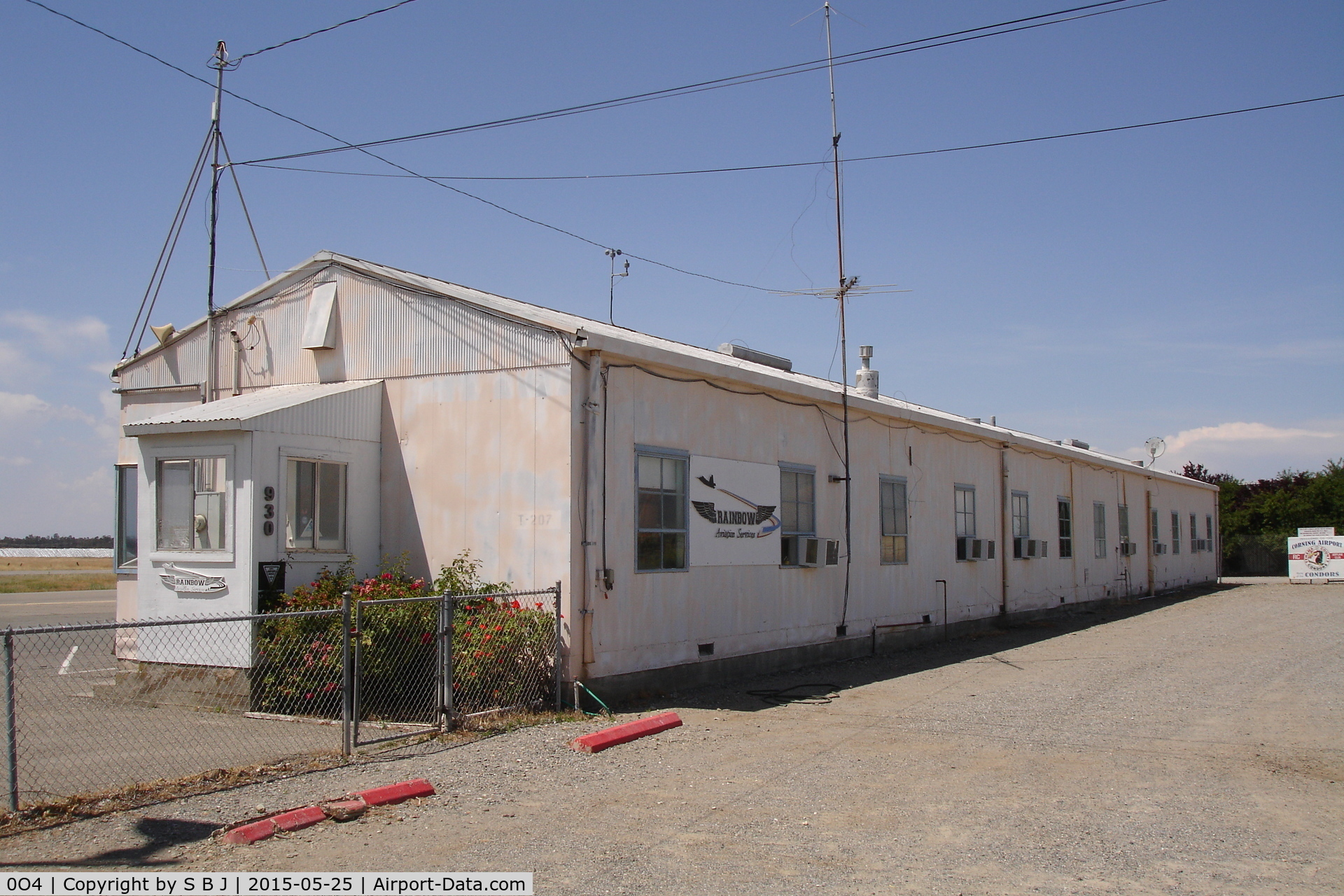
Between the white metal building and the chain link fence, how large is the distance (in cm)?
42

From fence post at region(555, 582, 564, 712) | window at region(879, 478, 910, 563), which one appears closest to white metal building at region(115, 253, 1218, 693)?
fence post at region(555, 582, 564, 712)

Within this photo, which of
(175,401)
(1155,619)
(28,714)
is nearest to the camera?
(28,714)

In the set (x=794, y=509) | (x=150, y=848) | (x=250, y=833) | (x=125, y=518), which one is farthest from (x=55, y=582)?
(x=250, y=833)

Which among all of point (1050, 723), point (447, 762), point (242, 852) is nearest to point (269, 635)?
point (447, 762)

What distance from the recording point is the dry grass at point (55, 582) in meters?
35.7

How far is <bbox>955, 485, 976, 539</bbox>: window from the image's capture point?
18203mm

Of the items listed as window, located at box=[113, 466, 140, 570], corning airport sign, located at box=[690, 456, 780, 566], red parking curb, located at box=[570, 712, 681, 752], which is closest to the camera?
red parking curb, located at box=[570, 712, 681, 752]

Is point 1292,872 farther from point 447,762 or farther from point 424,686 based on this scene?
point 424,686

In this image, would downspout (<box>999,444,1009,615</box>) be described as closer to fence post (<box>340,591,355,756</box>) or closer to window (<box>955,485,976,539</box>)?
window (<box>955,485,976,539</box>)

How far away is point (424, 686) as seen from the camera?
9898mm

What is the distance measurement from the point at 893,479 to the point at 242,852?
1202cm

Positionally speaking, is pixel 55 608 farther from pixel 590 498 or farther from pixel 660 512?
pixel 590 498

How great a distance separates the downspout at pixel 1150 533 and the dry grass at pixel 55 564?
5464 cm

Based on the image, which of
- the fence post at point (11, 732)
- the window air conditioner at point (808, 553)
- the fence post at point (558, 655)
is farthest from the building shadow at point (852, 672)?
the fence post at point (11, 732)
